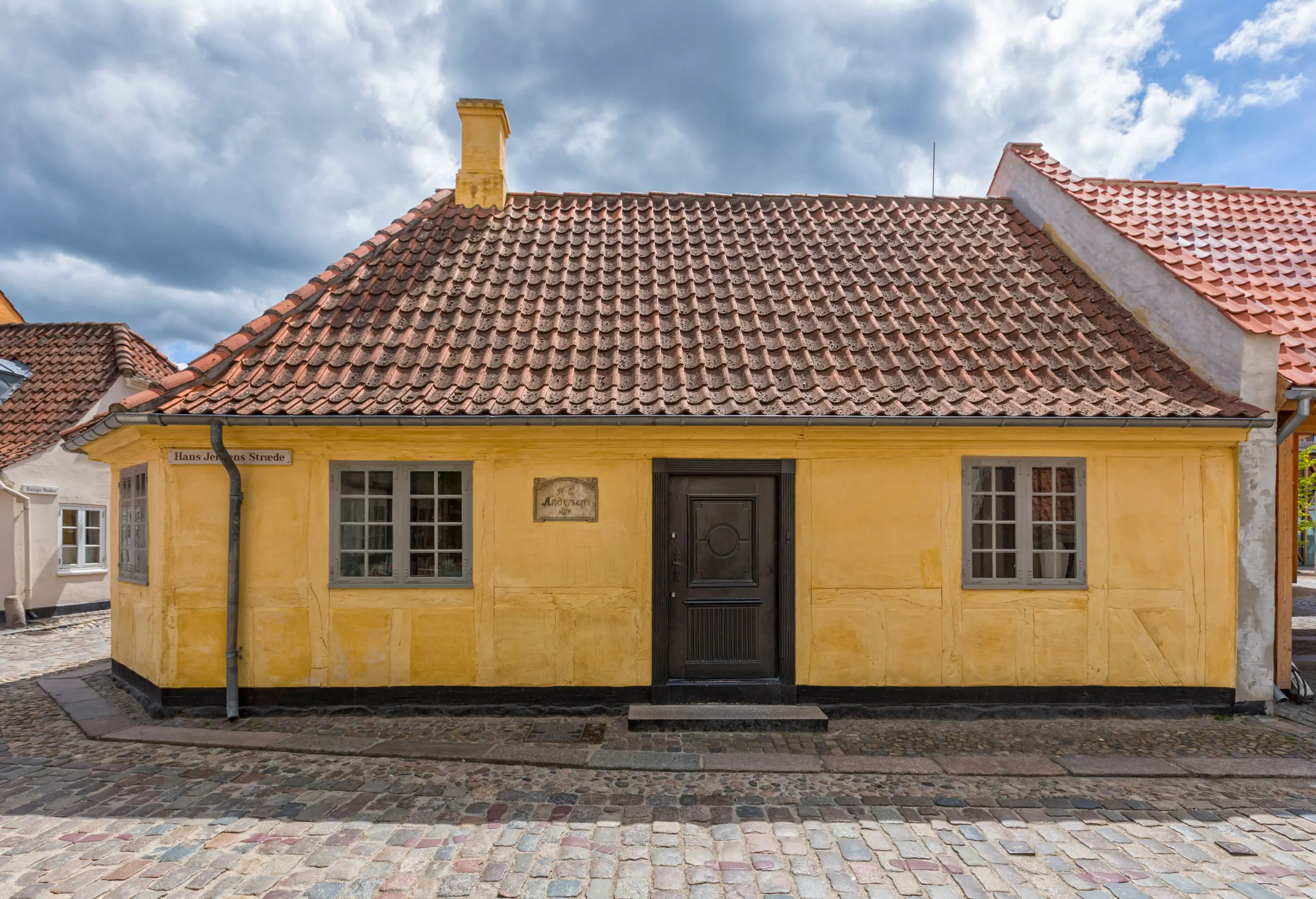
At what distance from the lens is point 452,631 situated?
6.40 m

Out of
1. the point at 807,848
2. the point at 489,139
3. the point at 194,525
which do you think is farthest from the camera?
the point at 489,139

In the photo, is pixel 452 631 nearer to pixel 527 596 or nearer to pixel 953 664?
pixel 527 596

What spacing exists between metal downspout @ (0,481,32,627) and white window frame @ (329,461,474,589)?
388 inches

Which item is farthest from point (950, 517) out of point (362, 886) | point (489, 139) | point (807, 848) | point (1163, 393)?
point (489, 139)

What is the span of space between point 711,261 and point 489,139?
152 inches

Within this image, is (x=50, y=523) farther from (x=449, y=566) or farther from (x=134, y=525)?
(x=449, y=566)

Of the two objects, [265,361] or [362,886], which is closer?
[362,886]

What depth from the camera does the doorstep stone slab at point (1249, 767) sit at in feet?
16.7

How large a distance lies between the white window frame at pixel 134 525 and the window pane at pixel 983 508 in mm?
7718

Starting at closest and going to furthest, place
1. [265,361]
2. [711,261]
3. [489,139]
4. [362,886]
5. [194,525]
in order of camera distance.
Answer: [362,886]
[194,525]
[265,361]
[711,261]
[489,139]

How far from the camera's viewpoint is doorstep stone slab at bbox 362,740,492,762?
17.5 feet

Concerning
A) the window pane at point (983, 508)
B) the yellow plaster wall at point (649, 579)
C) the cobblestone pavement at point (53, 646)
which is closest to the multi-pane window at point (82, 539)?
the cobblestone pavement at point (53, 646)

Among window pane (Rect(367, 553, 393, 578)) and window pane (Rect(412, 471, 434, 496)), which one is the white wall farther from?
window pane (Rect(412, 471, 434, 496))

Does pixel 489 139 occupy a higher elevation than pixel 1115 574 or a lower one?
higher
